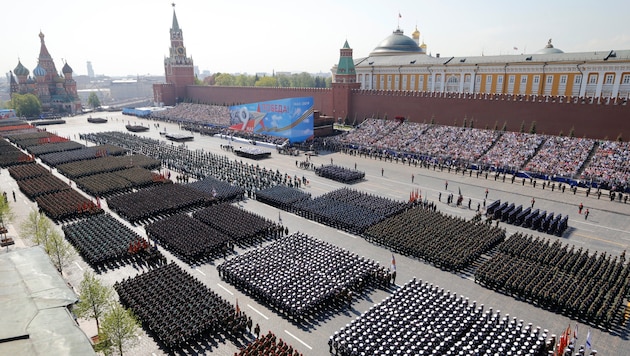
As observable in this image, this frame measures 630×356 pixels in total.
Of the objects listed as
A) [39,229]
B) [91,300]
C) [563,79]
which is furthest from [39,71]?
[563,79]

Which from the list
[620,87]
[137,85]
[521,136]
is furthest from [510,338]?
[137,85]

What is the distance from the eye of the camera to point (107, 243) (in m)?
21.6

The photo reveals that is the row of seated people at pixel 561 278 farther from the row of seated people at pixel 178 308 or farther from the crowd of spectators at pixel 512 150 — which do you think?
the crowd of spectators at pixel 512 150

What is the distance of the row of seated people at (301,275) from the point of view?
16.4 m

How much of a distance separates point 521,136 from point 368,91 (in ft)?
74.5

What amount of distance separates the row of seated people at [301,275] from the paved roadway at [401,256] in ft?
1.72

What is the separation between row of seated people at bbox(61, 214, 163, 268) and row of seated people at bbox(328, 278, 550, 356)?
39.1ft

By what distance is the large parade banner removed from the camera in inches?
1951

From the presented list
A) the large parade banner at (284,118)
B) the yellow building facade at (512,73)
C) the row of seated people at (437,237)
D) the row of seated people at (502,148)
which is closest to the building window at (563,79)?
the yellow building facade at (512,73)

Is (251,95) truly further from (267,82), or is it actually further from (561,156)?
(561,156)

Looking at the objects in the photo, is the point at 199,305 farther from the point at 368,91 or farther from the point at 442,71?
the point at 442,71

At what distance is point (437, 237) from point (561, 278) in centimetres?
642

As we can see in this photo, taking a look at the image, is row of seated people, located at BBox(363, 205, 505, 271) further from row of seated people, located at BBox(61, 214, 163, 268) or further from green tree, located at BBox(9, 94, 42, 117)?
green tree, located at BBox(9, 94, 42, 117)

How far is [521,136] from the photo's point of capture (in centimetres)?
4109
